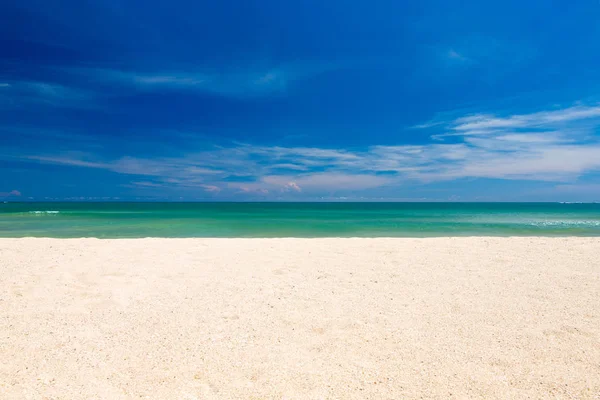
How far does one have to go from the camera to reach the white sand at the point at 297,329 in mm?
3240

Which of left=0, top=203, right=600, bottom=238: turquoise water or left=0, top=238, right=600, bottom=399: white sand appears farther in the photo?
left=0, top=203, right=600, bottom=238: turquoise water

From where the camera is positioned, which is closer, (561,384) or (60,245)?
(561,384)

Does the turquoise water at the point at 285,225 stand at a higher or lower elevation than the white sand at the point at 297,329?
higher

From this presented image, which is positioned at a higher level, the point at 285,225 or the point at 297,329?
the point at 285,225

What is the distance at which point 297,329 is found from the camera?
175 inches

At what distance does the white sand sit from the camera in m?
3.24

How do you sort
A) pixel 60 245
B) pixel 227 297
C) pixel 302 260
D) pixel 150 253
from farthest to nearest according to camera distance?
pixel 60 245, pixel 150 253, pixel 302 260, pixel 227 297

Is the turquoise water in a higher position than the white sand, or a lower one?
higher

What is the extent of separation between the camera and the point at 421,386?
10.6 ft

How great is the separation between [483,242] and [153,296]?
10411 mm

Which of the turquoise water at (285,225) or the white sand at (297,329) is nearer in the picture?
the white sand at (297,329)

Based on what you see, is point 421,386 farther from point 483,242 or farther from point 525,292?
point 483,242

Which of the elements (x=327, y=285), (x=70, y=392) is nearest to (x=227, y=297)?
Result: (x=327, y=285)

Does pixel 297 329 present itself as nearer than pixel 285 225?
Yes
